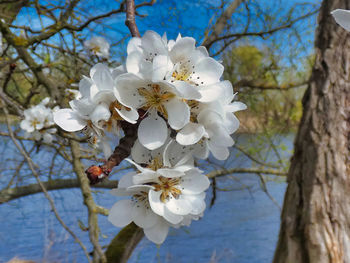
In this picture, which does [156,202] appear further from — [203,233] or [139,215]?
[203,233]

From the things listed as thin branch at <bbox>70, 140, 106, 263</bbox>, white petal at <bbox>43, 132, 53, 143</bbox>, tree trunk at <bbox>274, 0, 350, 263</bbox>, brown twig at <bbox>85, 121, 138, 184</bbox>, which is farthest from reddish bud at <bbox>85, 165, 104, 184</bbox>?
tree trunk at <bbox>274, 0, 350, 263</bbox>

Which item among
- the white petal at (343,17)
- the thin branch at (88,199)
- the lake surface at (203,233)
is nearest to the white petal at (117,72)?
the white petal at (343,17)

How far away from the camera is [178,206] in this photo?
0.43 meters

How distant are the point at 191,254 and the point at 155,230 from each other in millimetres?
4205

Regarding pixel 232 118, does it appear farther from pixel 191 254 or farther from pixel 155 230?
pixel 191 254

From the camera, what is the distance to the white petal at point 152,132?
0.38 m

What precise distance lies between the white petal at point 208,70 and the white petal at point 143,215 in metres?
0.16

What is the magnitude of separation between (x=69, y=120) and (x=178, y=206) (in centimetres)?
15

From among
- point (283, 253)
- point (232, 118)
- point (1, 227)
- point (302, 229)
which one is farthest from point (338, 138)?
point (1, 227)

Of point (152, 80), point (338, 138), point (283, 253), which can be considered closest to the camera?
point (152, 80)

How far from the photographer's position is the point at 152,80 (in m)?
0.37

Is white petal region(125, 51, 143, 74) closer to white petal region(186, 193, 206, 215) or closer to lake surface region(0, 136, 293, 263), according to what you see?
white petal region(186, 193, 206, 215)

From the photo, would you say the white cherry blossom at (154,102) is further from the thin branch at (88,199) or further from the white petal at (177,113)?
the thin branch at (88,199)

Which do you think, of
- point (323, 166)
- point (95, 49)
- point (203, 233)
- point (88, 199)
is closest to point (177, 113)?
point (88, 199)
